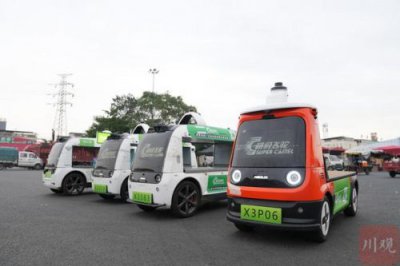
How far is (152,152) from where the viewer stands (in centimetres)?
763

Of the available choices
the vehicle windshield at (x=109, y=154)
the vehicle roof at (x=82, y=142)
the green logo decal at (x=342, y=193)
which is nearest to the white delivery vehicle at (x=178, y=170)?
the vehicle windshield at (x=109, y=154)

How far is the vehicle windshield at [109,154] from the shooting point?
979 centimetres

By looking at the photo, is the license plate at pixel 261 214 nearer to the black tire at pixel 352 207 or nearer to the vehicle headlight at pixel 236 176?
the vehicle headlight at pixel 236 176

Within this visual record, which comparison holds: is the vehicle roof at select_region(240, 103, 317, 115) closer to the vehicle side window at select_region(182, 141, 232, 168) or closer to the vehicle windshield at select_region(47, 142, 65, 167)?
the vehicle side window at select_region(182, 141, 232, 168)

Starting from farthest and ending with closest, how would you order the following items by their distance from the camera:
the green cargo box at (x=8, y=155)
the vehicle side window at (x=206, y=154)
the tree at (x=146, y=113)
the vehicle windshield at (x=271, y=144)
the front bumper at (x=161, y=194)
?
the tree at (x=146, y=113), the green cargo box at (x=8, y=155), the vehicle side window at (x=206, y=154), the front bumper at (x=161, y=194), the vehicle windshield at (x=271, y=144)

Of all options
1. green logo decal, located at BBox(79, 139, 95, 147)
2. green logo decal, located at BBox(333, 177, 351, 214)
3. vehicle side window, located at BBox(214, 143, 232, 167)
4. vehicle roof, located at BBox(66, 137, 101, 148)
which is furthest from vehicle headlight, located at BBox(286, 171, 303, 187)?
green logo decal, located at BBox(79, 139, 95, 147)

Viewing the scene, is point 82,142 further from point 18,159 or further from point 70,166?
point 18,159

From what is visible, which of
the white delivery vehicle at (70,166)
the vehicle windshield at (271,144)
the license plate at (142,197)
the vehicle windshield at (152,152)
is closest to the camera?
the vehicle windshield at (271,144)

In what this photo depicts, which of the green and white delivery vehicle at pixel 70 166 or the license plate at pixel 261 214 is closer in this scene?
the license plate at pixel 261 214

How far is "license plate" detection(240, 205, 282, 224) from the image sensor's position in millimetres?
4613

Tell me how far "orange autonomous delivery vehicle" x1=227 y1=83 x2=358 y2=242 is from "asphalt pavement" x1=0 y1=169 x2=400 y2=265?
1.28ft

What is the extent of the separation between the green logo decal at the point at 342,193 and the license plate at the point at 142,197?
12.9ft

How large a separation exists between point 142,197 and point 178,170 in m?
1.06

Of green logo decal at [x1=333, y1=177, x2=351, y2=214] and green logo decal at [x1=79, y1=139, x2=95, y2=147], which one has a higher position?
green logo decal at [x1=79, y1=139, x2=95, y2=147]
